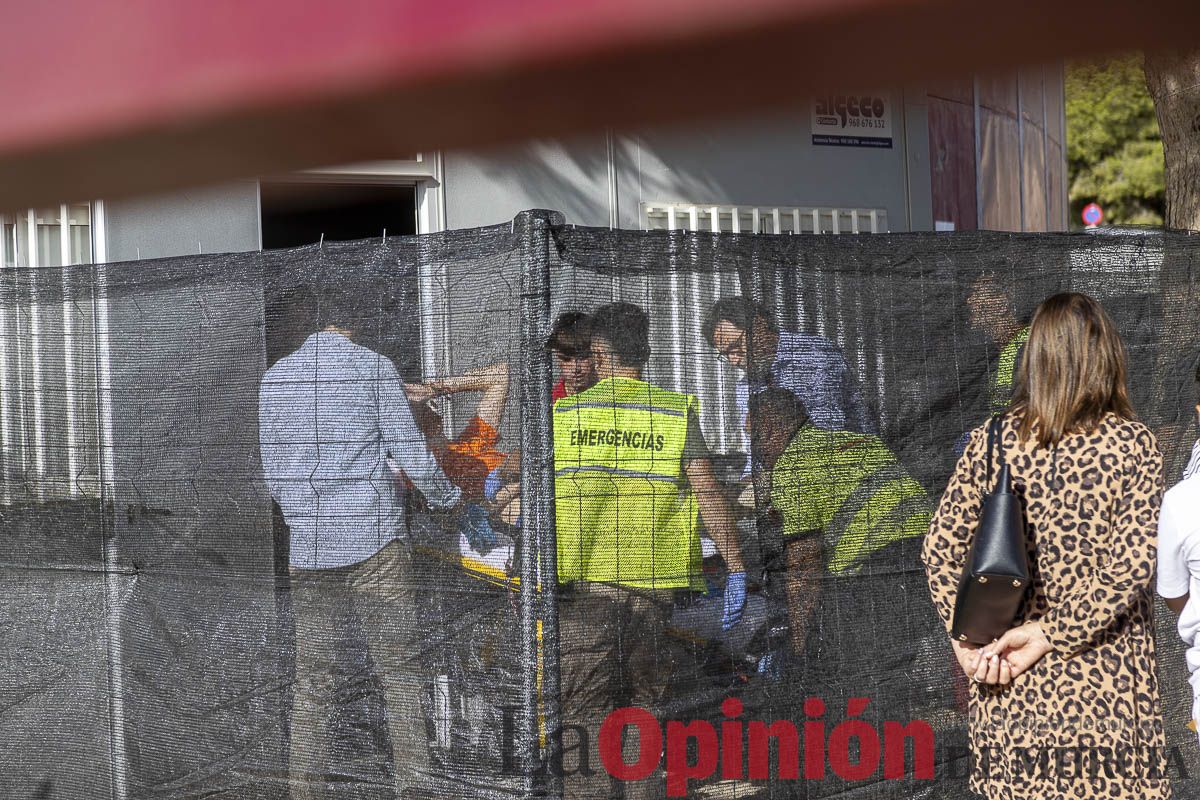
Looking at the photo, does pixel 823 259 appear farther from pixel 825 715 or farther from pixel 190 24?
pixel 190 24

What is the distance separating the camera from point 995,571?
3.21 meters

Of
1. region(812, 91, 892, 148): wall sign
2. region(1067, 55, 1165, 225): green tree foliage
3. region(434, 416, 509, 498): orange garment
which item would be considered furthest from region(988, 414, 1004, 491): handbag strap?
region(1067, 55, 1165, 225): green tree foliage

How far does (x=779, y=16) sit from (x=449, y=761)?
395 centimetres

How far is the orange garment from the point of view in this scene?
13.8ft

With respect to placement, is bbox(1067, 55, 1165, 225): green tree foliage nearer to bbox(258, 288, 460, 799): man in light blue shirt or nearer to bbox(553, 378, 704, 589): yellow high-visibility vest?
bbox(553, 378, 704, 589): yellow high-visibility vest

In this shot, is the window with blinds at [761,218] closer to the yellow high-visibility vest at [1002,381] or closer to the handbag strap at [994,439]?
the yellow high-visibility vest at [1002,381]

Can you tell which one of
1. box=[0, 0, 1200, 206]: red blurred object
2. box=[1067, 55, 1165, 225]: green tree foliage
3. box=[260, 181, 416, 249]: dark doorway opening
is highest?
box=[1067, 55, 1165, 225]: green tree foliage

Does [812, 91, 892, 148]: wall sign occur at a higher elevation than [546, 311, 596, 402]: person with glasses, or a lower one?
higher

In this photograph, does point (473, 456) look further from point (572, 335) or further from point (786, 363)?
point (786, 363)

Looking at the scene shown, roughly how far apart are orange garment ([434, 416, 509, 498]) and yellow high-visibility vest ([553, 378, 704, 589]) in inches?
9.1

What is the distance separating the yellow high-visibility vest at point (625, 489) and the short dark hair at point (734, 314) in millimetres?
251

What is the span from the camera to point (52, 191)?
0.88 m

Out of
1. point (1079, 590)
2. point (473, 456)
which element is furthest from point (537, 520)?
point (1079, 590)

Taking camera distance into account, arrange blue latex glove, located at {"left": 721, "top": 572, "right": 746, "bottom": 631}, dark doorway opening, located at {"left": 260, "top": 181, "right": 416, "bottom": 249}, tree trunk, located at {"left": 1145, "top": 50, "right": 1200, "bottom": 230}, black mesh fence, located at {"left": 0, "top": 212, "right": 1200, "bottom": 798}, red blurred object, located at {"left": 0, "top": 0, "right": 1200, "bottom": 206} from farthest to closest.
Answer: dark doorway opening, located at {"left": 260, "top": 181, "right": 416, "bottom": 249}
tree trunk, located at {"left": 1145, "top": 50, "right": 1200, "bottom": 230}
blue latex glove, located at {"left": 721, "top": 572, "right": 746, "bottom": 631}
black mesh fence, located at {"left": 0, "top": 212, "right": 1200, "bottom": 798}
red blurred object, located at {"left": 0, "top": 0, "right": 1200, "bottom": 206}
